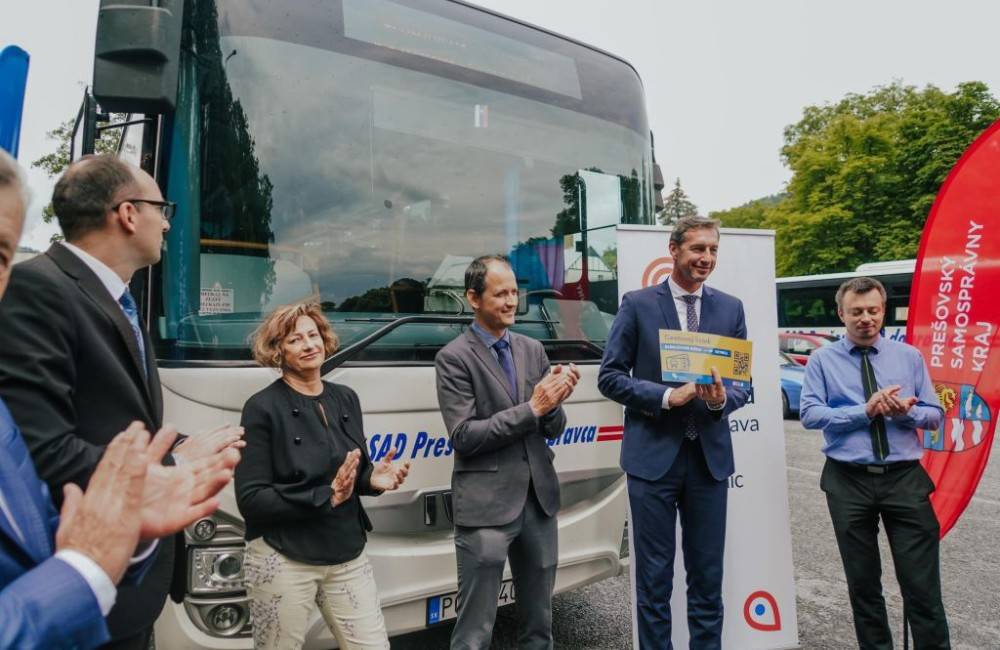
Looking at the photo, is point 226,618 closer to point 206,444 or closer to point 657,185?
point 206,444

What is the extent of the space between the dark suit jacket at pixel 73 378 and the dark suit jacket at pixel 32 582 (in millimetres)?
459

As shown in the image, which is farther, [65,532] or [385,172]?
[385,172]

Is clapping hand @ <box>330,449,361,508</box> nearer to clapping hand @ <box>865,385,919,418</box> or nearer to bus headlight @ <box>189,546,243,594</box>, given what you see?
bus headlight @ <box>189,546,243,594</box>

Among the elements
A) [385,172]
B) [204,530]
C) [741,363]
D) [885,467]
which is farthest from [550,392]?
[885,467]

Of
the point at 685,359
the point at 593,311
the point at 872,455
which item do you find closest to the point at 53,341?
the point at 685,359

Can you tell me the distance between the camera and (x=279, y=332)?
2434 mm

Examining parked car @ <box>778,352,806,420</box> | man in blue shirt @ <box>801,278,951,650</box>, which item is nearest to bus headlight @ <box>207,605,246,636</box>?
man in blue shirt @ <box>801,278,951,650</box>

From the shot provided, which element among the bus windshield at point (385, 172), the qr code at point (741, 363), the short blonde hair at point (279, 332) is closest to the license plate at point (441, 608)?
the bus windshield at point (385, 172)

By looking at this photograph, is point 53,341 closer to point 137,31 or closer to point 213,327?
point 213,327

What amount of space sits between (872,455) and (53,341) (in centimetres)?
314

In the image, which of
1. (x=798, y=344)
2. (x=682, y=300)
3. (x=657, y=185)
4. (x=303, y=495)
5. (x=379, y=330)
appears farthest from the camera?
(x=798, y=344)

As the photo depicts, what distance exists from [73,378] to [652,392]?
217 cm

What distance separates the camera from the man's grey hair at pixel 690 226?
3.12 metres

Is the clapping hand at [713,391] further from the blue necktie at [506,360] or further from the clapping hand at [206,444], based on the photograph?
the clapping hand at [206,444]
